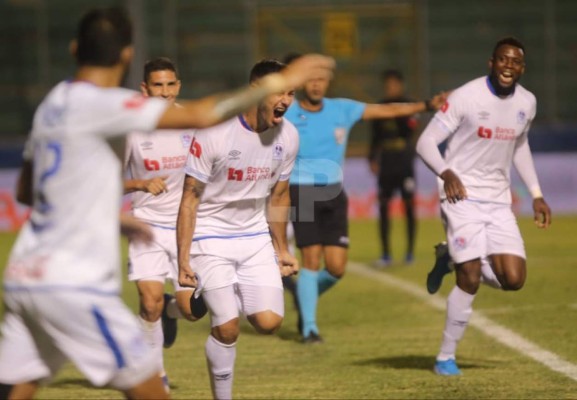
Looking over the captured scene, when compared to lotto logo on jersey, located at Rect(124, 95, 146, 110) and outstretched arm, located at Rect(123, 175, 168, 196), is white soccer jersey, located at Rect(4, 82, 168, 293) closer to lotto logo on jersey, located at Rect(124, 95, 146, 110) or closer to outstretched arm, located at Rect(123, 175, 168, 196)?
lotto logo on jersey, located at Rect(124, 95, 146, 110)

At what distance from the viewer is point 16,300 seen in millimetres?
5016

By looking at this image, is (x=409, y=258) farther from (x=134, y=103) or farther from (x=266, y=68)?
(x=134, y=103)

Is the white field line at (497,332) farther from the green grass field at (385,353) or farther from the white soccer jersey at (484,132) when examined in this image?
the white soccer jersey at (484,132)

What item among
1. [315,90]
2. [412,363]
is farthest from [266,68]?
[315,90]

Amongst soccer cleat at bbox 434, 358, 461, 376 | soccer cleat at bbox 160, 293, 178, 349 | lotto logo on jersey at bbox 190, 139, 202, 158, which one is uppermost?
lotto logo on jersey at bbox 190, 139, 202, 158

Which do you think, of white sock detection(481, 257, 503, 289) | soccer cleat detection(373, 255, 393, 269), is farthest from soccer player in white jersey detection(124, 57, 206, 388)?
soccer cleat detection(373, 255, 393, 269)

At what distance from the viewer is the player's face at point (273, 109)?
7.47m

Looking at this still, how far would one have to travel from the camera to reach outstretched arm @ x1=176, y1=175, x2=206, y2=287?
24.0ft

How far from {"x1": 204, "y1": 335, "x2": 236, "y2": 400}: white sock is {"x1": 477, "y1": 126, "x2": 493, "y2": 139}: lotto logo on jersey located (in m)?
2.64

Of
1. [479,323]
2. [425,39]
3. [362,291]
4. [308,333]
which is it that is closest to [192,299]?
[308,333]

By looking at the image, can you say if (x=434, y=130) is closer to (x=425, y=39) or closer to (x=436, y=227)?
(x=436, y=227)

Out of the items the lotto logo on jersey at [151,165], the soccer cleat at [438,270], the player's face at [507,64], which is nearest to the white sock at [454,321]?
the soccer cleat at [438,270]

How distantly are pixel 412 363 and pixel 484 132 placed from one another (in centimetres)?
183

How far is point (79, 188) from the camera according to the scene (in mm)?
4953
